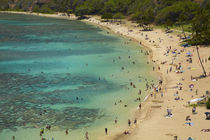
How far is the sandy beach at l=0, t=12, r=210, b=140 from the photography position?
3972 cm

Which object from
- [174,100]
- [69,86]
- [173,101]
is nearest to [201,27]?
[174,100]

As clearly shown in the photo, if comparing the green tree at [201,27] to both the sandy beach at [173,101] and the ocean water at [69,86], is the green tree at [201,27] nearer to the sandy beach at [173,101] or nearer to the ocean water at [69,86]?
the sandy beach at [173,101]

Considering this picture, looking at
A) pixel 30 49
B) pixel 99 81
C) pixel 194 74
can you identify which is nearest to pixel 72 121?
pixel 99 81

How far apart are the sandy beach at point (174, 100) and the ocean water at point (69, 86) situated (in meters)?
2.82

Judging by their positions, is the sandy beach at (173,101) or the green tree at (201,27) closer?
the sandy beach at (173,101)

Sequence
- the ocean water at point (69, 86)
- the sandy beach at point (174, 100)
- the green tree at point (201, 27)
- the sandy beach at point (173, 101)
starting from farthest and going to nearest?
the green tree at point (201, 27)
the ocean water at point (69, 86)
the sandy beach at point (174, 100)
the sandy beach at point (173, 101)

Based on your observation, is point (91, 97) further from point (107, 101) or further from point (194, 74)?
point (194, 74)

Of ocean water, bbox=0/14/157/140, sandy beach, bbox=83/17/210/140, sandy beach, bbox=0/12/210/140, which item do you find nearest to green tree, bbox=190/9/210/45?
sandy beach, bbox=0/12/210/140

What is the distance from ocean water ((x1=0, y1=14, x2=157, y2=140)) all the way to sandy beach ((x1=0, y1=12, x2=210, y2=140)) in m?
2.82

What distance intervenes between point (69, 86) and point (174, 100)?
22891 millimetres

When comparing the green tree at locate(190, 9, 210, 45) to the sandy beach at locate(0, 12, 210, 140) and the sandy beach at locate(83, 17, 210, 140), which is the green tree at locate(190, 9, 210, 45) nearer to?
the sandy beach at locate(0, 12, 210, 140)

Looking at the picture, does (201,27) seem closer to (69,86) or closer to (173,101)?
(173,101)

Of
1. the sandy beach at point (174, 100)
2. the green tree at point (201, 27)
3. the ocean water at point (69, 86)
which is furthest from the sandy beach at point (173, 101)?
the green tree at point (201, 27)

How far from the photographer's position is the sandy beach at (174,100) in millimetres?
39719
